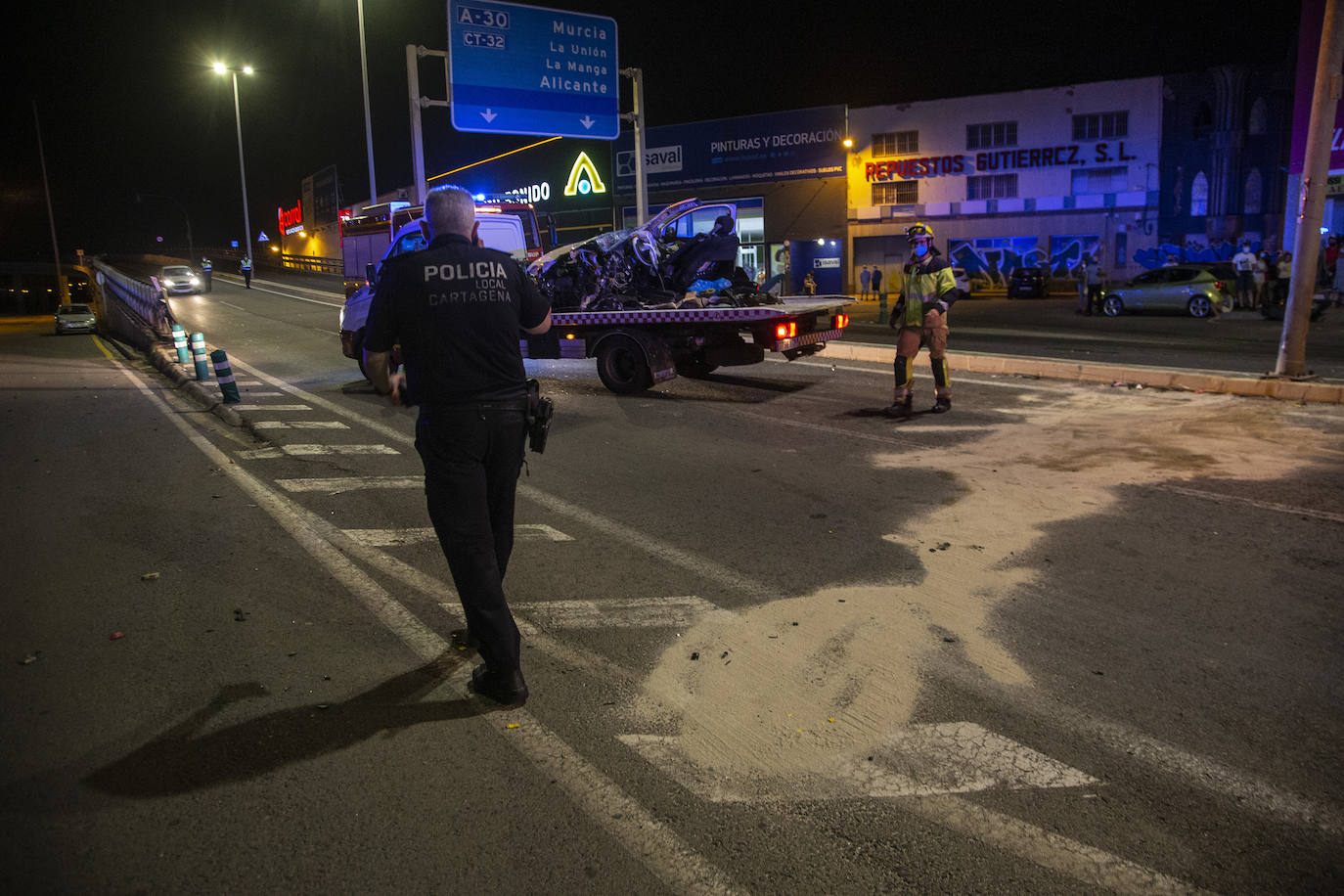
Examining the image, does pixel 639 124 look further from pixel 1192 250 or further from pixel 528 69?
pixel 1192 250

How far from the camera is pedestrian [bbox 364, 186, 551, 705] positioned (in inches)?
143

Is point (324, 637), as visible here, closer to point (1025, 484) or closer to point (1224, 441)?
point (1025, 484)

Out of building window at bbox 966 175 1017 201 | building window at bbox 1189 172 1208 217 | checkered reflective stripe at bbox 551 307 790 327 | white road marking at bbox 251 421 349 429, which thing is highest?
building window at bbox 966 175 1017 201

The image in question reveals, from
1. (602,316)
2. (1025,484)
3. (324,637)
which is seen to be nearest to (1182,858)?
(324,637)

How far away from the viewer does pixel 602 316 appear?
12258mm

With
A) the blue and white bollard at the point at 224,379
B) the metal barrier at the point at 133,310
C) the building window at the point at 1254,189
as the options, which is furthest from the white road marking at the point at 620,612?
the building window at the point at 1254,189

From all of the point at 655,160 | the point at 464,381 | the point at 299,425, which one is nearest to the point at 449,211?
the point at 464,381

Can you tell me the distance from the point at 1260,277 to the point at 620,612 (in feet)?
81.9

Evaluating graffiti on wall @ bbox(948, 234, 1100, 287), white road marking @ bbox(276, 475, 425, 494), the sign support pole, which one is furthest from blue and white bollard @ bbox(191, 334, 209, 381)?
graffiti on wall @ bbox(948, 234, 1100, 287)

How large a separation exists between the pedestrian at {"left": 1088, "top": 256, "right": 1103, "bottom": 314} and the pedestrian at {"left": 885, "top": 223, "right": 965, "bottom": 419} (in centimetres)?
1859

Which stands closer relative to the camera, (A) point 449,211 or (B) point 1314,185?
(A) point 449,211

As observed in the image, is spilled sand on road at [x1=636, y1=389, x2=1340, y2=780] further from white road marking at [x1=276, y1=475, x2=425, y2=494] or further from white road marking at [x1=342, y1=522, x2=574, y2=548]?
white road marking at [x1=276, y1=475, x2=425, y2=494]

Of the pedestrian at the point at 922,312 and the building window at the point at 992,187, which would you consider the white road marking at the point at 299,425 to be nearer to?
the pedestrian at the point at 922,312

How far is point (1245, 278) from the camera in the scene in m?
24.4
